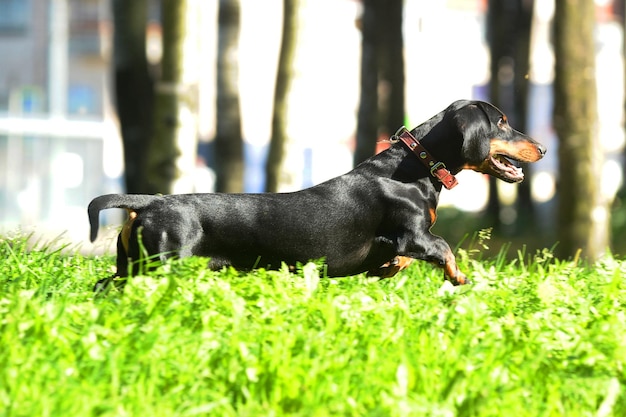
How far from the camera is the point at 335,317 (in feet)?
16.3

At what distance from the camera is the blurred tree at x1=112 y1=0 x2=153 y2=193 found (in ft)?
44.2

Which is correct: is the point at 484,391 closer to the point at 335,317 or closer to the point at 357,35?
the point at 335,317

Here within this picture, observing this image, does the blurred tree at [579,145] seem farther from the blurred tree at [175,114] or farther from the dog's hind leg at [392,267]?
the dog's hind leg at [392,267]

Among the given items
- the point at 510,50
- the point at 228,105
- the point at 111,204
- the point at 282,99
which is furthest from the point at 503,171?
the point at 510,50

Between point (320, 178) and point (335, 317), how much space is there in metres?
40.5

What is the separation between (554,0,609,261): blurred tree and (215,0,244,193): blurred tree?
15.3ft

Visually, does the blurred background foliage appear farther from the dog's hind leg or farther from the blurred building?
the dog's hind leg

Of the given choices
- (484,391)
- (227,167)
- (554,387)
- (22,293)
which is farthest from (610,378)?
(227,167)

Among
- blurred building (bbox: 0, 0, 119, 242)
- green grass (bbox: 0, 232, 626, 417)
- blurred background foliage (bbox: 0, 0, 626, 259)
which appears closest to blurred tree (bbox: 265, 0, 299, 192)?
blurred background foliage (bbox: 0, 0, 626, 259)

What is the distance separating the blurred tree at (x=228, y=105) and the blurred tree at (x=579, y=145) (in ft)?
15.3

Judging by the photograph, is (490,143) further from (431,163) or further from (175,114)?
(175,114)

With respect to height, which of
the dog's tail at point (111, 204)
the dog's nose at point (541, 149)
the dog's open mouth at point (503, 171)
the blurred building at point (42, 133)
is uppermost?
the dog's nose at point (541, 149)

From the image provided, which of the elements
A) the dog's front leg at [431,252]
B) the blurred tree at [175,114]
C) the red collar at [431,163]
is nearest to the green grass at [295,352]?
the dog's front leg at [431,252]

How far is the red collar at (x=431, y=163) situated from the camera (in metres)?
6.46
